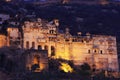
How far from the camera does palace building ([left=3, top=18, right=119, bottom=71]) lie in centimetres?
6988

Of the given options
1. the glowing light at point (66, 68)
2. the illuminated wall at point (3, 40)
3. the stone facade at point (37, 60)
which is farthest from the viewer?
the illuminated wall at point (3, 40)

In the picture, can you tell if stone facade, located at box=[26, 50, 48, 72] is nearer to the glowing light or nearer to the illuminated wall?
the glowing light

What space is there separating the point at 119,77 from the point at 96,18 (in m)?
47.7

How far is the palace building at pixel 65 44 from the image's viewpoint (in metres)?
69.9

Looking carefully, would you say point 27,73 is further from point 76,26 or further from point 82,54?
point 76,26

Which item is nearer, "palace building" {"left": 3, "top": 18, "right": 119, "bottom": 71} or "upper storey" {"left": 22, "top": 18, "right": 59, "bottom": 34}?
"palace building" {"left": 3, "top": 18, "right": 119, "bottom": 71}

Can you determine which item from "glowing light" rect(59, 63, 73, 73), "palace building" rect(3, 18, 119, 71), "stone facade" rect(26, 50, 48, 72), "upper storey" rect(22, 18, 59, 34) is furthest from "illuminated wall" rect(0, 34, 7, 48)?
"glowing light" rect(59, 63, 73, 73)

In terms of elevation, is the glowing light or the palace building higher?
the palace building

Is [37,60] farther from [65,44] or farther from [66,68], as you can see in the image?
[65,44]

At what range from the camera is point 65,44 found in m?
71.9

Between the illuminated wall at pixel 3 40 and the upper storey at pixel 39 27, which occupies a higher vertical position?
the upper storey at pixel 39 27

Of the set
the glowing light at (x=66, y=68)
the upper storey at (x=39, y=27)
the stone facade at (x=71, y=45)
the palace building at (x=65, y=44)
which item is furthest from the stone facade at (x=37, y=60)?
the upper storey at (x=39, y=27)

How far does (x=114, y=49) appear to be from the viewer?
74.1 m

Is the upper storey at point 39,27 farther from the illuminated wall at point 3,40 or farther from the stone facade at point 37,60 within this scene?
the stone facade at point 37,60
